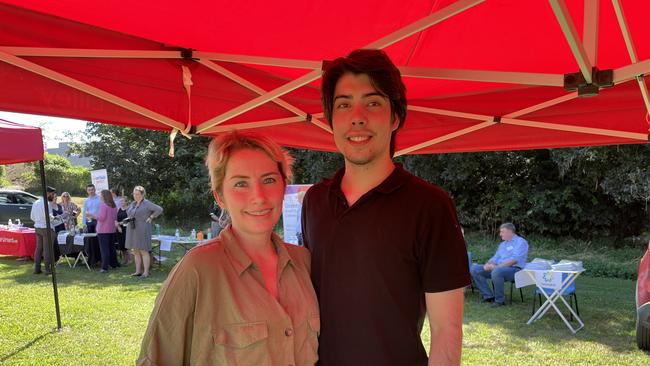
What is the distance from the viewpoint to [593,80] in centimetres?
196

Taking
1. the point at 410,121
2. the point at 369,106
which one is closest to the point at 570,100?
the point at 410,121

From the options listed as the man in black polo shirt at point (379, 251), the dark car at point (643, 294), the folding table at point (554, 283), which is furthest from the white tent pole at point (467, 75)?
the folding table at point (554, 283)

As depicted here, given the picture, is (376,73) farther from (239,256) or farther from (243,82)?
(243,82)

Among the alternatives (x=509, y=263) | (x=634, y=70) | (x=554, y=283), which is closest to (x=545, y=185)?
(x=509, y=263)

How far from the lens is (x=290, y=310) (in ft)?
5.04

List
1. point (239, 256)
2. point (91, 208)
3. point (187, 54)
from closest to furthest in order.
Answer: point (239, 256), point (187, 54), point (91, 208)

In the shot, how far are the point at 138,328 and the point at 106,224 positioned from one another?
4799 millimetres

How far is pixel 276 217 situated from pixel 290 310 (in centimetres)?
30

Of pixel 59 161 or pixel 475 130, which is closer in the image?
pixel 475 130

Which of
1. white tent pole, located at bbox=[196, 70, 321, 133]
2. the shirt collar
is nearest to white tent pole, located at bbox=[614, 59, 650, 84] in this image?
white tent pole, located at bbox=[196, 70, 321, 133]

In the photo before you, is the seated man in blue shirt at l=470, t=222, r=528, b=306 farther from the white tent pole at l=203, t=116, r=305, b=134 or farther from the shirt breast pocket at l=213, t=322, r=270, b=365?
the shirt breast pocket at l=213, t=322, r=270, b=365

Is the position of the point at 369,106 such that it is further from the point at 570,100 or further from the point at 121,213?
the point at 121,213

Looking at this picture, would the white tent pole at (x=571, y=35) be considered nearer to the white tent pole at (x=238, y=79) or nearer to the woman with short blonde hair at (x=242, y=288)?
the woman with short blonde hair at (x=242, y=288)

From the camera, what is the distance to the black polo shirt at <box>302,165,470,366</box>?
157cm
